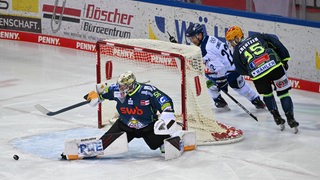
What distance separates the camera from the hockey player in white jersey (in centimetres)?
1038

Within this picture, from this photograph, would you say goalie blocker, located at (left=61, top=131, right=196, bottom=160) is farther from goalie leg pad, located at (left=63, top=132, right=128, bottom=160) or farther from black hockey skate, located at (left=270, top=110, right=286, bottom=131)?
black hockey skate, located at (left=270, top=110, right=286, bottom=131)

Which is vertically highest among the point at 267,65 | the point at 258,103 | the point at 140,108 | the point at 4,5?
the point at 267,65

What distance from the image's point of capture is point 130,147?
9.38 meters

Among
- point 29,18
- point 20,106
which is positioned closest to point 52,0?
point 29,18

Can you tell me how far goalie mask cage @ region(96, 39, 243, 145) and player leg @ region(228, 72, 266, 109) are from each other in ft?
2.51

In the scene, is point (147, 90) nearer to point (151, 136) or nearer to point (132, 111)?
point (132, 111)

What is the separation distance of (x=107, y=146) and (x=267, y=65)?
2180 mm

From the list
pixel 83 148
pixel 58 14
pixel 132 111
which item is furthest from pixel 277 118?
pixel 58 14

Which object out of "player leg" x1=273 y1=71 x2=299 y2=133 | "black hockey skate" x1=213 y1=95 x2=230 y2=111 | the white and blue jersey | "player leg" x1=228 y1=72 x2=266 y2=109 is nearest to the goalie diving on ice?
"player leg" x1=273 y1=71 x2=299 y2=133

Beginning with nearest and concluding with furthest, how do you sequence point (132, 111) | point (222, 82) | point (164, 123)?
1. point (164, 123)
2. point (132, 111)
3. point (222, 82)

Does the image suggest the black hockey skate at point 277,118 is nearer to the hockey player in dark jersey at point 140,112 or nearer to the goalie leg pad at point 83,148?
the hockey player in dark jersey at point 140,112

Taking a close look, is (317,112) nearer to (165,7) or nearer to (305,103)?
(305,103)

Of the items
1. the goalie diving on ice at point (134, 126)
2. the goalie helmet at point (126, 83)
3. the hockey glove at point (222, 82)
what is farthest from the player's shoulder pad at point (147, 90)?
the hockey glove at point (222, 82)

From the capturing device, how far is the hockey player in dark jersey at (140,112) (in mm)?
8438
